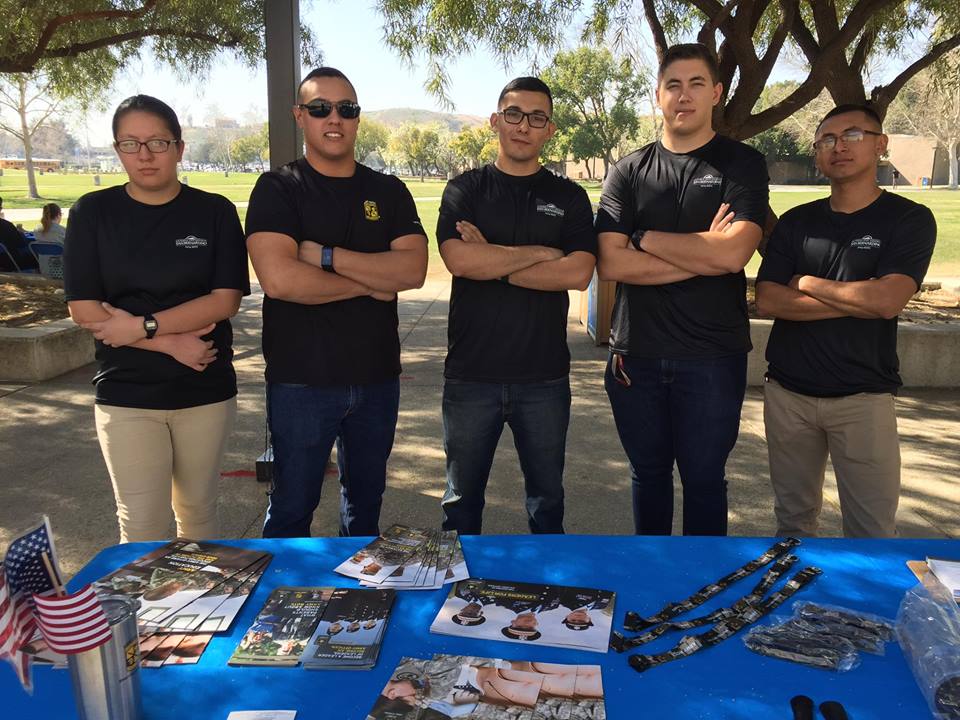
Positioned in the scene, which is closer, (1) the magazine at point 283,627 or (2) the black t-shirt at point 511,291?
(1) the magazine at point 283,627

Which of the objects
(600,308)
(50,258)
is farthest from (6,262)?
(600,308)

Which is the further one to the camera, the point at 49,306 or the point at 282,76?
the point at 49,306

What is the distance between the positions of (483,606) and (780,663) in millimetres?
645

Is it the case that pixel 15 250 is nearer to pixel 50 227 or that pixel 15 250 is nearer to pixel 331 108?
pixel 50 227

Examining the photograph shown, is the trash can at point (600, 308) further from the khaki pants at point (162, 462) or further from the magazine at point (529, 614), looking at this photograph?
the magazine at point (529, 614)

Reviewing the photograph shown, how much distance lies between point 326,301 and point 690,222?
4.74 feet

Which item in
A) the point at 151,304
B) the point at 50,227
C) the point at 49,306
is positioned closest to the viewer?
the point at 151,304

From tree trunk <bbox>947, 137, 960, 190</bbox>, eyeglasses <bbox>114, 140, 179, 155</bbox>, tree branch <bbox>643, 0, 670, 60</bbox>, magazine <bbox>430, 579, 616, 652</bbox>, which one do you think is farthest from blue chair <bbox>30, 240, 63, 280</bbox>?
tree trunk <bbox>947, 137, 960, 190</bbox>

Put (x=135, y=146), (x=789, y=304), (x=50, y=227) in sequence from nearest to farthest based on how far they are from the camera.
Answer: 1. (x=135, y=146)
2. (x=789, y=304)
3. (x=50, y=227)

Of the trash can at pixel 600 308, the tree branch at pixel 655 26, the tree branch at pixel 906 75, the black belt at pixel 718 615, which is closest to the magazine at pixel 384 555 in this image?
the black belt at pixel 718 615

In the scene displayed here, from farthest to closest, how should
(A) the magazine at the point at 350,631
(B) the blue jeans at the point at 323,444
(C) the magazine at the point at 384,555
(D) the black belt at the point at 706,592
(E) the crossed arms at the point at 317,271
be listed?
(B) the blue jeans at the point at 323,444 < (E) the crossed arms at the point at 317,271 < (C) the magazine at the point at 384,555 < (D) the black belt at the point at 706,592 < (A) the magazine at the point at 350,631

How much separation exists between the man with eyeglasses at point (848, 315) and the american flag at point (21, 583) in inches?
110

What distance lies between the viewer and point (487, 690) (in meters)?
1.46

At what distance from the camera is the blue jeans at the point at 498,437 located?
300 cm
